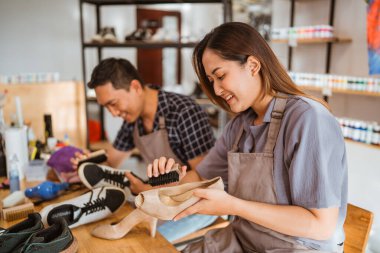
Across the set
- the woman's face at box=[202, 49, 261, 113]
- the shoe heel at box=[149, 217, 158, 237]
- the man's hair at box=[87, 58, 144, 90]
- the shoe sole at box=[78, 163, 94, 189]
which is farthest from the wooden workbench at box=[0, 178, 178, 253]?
the man's hair at box=[87, 58, 144, 90]

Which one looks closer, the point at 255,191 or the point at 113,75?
the point at 255,191

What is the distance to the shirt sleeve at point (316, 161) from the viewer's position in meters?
1.10

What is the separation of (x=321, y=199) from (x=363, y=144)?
2605 mm

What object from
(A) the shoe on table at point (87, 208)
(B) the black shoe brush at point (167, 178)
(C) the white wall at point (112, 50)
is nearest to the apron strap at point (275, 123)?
(B) the black shoe brush at point (167, 178)

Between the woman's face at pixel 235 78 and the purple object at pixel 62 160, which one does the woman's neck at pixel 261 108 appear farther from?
the purple object at pixel 62 160

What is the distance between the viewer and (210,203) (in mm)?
1126

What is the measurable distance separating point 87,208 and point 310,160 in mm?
835

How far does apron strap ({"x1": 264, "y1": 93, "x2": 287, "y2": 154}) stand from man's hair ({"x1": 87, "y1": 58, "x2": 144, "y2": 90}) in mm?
982

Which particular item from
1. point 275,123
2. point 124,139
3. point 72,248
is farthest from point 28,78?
point 275,123

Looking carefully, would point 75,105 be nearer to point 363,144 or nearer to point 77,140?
point 77,140

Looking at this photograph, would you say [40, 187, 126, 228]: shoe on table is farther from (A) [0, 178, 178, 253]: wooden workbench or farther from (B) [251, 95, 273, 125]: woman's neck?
(B) [251, 95, 273, 125]: woman's neck

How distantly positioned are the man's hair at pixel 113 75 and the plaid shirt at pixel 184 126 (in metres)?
0.21

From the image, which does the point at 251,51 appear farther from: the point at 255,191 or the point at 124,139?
the point at 124,139

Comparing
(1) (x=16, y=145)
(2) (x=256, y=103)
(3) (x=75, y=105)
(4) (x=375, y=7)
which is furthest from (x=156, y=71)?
(2) (x=256, y=103)
